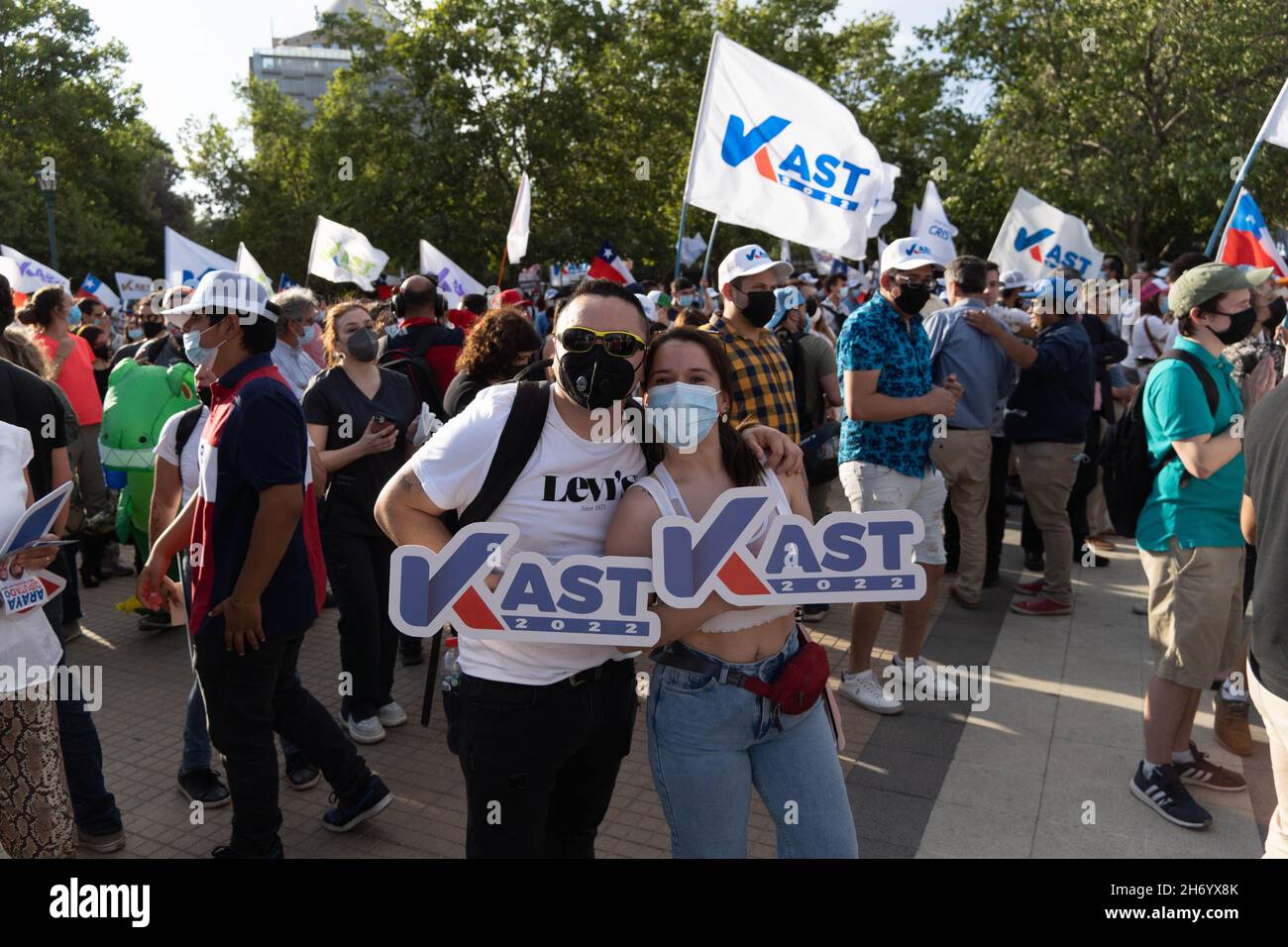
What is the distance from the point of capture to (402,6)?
2995 cm

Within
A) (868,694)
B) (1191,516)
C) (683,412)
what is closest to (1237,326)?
(1191,516)

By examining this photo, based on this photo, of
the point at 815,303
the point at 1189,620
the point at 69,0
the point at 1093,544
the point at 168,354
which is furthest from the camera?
the point at 69,0

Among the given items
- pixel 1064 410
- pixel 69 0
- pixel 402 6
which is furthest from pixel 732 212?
pixel 69 0

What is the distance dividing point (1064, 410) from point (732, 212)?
7.87 feet

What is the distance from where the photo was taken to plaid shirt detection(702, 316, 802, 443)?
4.59 meters

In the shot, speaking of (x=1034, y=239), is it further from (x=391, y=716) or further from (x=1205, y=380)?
(x=391, y=716)

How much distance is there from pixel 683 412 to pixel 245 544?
1602mm

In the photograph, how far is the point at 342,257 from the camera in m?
11.7

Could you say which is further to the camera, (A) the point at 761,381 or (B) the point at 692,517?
(A) the point at 761,381

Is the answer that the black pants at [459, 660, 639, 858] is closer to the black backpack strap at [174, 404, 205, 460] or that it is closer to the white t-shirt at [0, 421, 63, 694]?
the white t-shirt at [0, 421, 63, 694]

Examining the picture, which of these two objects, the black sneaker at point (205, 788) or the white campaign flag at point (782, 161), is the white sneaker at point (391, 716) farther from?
the white campaign flag at point (782, 161)

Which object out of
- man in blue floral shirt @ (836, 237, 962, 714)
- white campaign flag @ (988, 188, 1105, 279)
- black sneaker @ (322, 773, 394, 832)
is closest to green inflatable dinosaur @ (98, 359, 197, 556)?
black sneaker @ (322, 773, 394, 832)
